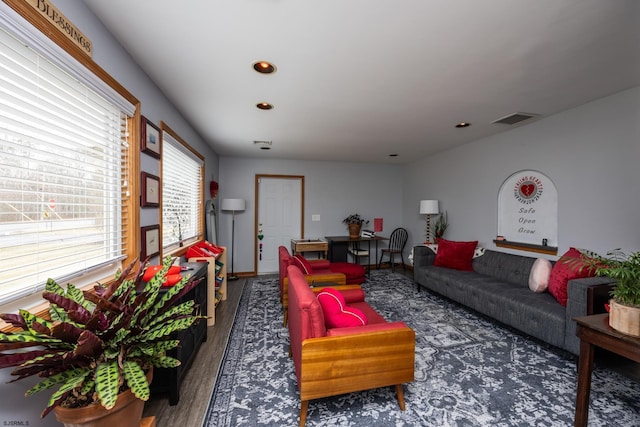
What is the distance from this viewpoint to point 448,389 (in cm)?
197

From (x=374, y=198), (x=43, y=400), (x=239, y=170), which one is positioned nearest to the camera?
(x=43, y=400)

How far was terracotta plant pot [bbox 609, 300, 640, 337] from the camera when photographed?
1.35m

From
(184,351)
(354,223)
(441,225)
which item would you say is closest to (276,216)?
(354,223)

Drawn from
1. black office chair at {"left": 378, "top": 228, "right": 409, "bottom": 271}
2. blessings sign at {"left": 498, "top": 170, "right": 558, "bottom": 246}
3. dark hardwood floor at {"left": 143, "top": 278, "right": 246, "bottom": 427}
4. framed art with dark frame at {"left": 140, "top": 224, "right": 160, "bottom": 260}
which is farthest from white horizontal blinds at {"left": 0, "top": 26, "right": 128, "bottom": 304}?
black office chair at {"left": 378, "top": 228, "right": 409, "bottom": 271}

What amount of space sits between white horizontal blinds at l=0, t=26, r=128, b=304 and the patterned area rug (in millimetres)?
1332

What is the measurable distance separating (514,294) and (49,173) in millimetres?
3967

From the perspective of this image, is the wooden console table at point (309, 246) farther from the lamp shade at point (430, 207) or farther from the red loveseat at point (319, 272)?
the lamp shade at point (430, 207)

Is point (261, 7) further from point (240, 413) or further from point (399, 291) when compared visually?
point (399, 291)

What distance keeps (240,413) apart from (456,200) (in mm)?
4417

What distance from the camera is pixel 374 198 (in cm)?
610

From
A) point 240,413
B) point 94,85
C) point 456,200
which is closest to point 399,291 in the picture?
point 456,200

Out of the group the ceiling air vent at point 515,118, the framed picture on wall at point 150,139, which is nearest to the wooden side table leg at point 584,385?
the ceiling air vent at point 515,118

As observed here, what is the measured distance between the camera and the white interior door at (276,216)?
18.0 ft

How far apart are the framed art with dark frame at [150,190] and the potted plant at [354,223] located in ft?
13.0
